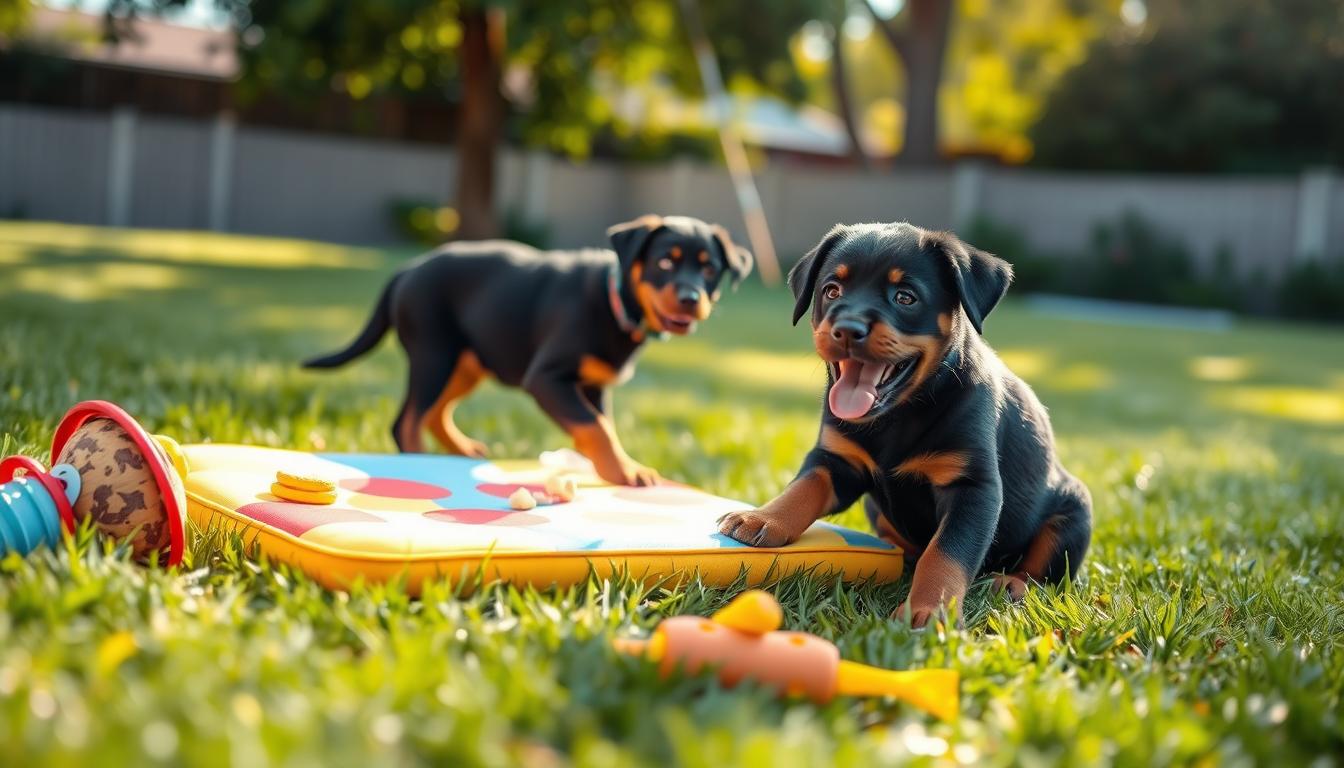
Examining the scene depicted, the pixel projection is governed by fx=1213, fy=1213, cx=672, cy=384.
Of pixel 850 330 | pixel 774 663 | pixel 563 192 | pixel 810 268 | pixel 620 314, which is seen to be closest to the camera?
pixel 774 663

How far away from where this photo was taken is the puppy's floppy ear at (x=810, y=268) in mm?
3014

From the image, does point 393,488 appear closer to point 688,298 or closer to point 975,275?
point 688,298

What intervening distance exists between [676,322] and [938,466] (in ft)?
4.51

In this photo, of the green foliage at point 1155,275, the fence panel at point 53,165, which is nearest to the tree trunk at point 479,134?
the fence panel at point 53,165

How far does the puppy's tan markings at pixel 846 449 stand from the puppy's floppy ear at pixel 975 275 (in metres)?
0.39

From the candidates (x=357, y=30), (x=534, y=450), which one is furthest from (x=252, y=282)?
(x=534, y=450)

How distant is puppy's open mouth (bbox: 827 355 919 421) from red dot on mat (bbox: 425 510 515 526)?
2.76 feet

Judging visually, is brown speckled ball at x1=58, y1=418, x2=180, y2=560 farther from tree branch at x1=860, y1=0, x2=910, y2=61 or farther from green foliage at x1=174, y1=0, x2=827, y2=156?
tree branch at x1=860, y1=0, x2=910, y2=61

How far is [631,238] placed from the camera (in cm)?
404

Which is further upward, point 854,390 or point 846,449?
point 854,390

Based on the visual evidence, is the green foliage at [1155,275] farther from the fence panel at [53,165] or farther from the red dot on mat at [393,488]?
the red dot on mat at [393,488]

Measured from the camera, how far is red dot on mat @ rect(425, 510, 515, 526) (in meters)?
2.81

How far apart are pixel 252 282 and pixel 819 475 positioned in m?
9.54

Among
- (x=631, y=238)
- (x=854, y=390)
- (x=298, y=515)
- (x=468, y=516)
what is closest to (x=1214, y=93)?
(x=631, y=238)
